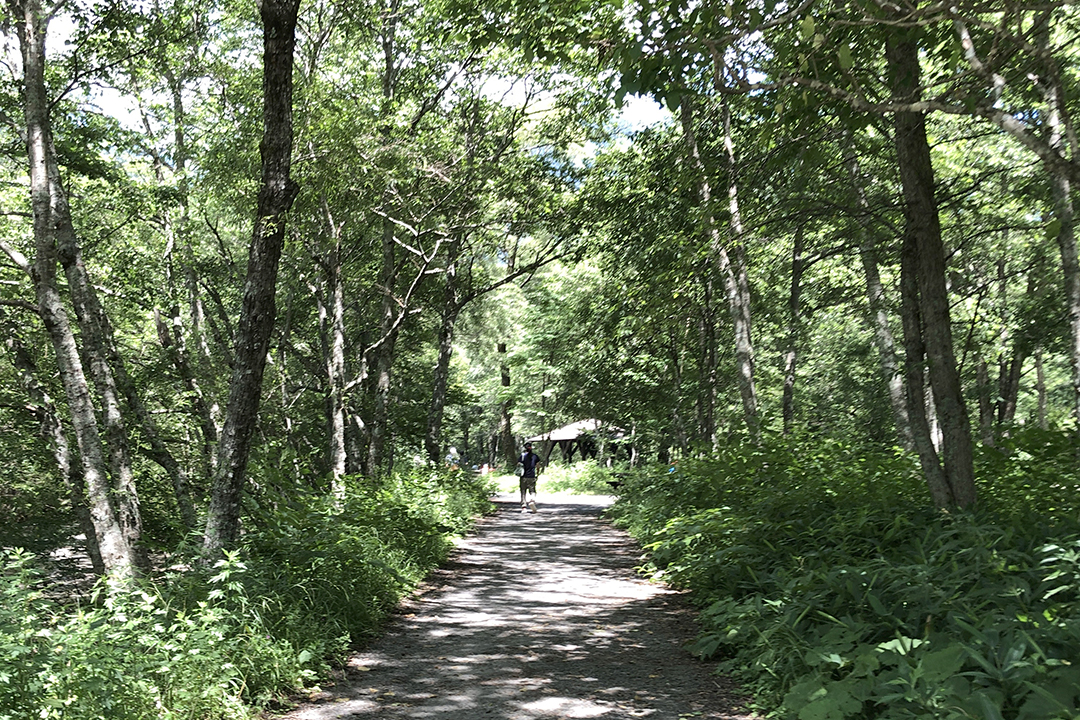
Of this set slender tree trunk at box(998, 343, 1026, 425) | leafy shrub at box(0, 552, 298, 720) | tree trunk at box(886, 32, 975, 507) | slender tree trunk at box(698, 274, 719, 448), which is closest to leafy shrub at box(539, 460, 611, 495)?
slender tree trunk at box(698, 274, 719, 448)

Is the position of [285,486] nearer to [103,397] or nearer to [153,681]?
[103,397]

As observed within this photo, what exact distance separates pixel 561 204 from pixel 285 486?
8.80 meters

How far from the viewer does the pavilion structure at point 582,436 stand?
33.8 metres

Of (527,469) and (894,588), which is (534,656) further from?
(527,469)

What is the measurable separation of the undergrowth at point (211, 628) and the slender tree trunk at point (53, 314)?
1461 millimetres

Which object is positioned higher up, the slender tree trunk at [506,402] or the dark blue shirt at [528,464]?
the slender tree trunk at [506,402]

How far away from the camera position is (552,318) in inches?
1030

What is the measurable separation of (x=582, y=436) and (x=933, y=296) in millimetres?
35411

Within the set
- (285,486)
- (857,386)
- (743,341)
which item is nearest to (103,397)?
(285,486)

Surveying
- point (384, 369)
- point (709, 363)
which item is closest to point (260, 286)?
point (384, 369)

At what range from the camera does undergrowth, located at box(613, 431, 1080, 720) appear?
11.6ft

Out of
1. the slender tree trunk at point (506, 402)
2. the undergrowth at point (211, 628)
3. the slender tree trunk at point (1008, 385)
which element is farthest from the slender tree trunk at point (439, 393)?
the slender tree trunk at point (1008, 385)

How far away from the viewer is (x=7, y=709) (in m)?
3.58

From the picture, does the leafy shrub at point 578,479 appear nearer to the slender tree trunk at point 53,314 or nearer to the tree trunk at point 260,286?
the slender tree trunk at point 53,314
